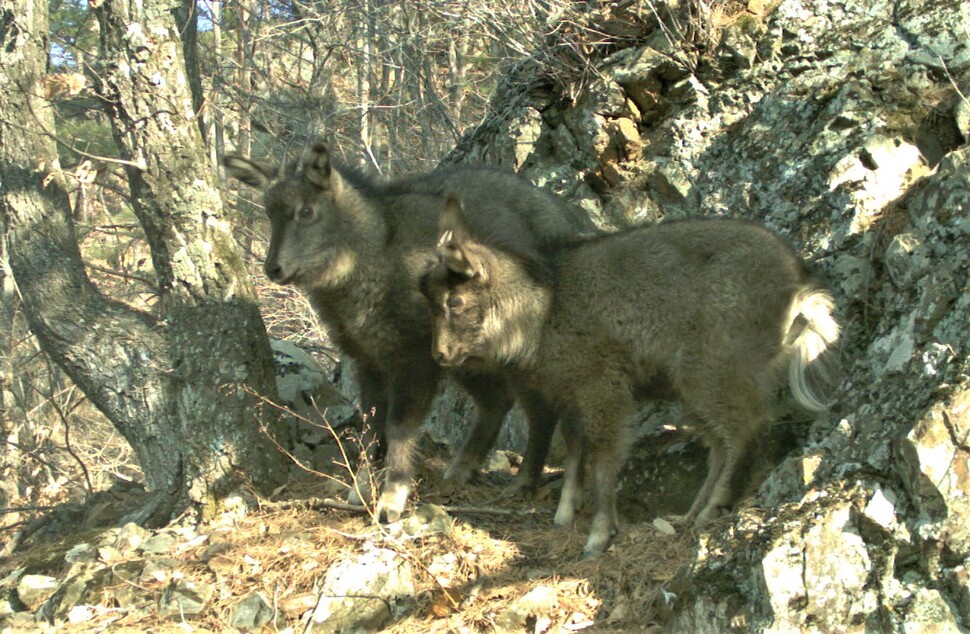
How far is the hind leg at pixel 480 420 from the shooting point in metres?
7.89

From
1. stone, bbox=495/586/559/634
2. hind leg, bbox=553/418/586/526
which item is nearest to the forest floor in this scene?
stone, bbox=495/586/559/634

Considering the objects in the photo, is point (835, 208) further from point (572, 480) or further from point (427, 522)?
point (427, 522)

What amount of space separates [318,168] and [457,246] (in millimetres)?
1641

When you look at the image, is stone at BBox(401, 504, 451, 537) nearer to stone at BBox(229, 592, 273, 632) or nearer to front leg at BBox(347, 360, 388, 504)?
front leg at BBox(347, 360, 388, 504)

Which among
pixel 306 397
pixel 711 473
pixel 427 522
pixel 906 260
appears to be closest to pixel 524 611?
pixel 427 522

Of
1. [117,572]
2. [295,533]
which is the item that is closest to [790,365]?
[295,533]

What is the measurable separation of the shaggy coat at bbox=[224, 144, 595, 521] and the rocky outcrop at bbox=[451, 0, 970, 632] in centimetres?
135

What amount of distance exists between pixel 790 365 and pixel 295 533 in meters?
3.50

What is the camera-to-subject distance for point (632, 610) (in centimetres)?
543

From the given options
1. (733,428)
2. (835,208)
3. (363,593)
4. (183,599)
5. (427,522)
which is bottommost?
(183,599)

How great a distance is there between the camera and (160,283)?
7.21m

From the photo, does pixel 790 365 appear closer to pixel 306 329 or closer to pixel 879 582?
pixel 879 582

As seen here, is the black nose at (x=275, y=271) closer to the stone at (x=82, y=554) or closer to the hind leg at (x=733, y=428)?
the stone at (x=82, y=554)

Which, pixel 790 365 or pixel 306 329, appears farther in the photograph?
pixel 306 329
